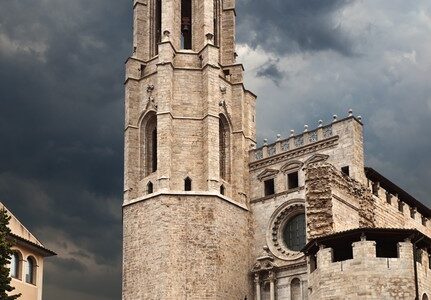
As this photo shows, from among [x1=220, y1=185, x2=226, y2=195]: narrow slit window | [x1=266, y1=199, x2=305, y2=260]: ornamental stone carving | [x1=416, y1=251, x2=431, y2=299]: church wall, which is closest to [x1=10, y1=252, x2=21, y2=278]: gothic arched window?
[x1=220, y1=185, x2=226, y2=195]: narrow slit window

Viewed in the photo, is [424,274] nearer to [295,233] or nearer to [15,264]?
[295,233]

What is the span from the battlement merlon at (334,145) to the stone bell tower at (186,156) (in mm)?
2271

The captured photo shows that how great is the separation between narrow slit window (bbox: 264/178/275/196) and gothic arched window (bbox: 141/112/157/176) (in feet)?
21.0

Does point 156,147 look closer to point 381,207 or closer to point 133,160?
point 133,160

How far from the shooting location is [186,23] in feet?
180

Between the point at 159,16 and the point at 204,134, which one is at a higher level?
the point at 159,16

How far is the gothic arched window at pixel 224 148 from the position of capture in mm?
50812

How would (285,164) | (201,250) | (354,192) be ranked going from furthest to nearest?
1. (285,164)
2. (201,250)
3. (354,192)

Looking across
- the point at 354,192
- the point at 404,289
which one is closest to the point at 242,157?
the point at 354,192

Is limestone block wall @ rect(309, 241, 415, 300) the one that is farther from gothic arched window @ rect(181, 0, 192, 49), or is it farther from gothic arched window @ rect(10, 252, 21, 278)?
gothic arched window @ rect(181, 0, 192, 49)

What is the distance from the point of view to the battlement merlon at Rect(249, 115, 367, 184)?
46.6 m

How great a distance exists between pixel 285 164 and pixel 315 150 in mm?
2154

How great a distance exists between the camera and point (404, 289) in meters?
33.9

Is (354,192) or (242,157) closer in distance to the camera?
(354,192)
